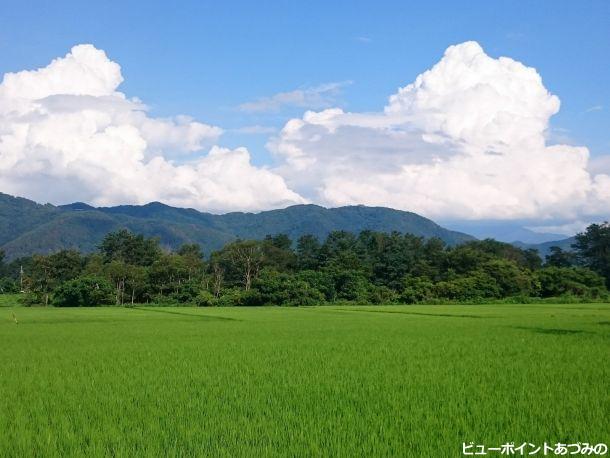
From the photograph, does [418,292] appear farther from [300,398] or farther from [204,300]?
[300,398]

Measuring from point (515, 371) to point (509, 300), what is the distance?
41.6 metres

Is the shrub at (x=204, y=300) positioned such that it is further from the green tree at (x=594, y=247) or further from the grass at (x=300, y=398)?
the green tree at (x=594, y=247)

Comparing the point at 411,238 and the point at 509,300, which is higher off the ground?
the point at 411,238

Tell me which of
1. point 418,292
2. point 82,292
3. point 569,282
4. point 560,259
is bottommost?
point 82,292

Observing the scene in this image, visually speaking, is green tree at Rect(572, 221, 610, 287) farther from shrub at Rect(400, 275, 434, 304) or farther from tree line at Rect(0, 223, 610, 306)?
shrub at Rect(400, 275, 434, 304)

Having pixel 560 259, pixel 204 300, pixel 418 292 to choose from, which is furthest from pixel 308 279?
pixel 560 259

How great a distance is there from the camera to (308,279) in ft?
173

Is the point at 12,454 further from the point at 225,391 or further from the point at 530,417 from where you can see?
the point at 530,417

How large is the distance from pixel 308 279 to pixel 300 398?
4525 centimetres

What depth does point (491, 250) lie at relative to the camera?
7150cm

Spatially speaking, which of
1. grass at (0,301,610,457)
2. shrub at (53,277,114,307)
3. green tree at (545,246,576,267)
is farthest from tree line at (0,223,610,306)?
grass at (0,301,610,457)

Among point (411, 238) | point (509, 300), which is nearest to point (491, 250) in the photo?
point (411, 238)

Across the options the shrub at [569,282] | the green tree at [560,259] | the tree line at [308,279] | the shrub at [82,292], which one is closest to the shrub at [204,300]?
the tree line at [308,279]

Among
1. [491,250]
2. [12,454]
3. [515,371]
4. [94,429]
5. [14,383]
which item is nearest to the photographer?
[12,454]
